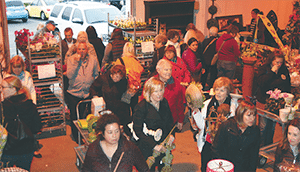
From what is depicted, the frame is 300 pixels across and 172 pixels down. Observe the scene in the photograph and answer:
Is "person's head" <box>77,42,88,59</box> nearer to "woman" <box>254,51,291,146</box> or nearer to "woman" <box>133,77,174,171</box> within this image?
"woman" <box>133,77,174,171</box>

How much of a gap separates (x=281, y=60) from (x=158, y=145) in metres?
2.67

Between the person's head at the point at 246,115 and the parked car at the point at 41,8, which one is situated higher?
the parked car at the point at 41,8

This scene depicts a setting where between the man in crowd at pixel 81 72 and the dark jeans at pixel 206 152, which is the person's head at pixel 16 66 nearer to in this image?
the man in crowd at pixel 81 72

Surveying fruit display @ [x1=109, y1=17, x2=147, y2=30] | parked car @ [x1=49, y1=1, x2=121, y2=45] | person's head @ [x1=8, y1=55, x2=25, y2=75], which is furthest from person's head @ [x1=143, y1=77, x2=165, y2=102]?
parked car @ [x1=49, y1=1, x2=121, y2=45]

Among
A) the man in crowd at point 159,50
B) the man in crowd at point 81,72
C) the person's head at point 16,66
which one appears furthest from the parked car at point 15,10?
the person's head at point 16,66

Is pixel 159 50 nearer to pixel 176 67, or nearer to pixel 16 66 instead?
pixel 176 67

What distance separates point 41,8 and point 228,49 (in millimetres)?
6963

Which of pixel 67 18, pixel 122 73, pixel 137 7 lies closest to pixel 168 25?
pixel 137 7

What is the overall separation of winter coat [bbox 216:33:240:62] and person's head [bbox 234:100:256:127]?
4.22 m

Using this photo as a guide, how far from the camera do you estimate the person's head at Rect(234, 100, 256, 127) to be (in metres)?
3.78

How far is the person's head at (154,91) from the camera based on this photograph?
4.21 m

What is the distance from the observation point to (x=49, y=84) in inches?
244

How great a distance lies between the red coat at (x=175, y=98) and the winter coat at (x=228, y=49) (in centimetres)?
249

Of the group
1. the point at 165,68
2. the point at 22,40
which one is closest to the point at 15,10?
the point at 22,40
